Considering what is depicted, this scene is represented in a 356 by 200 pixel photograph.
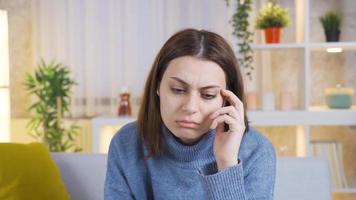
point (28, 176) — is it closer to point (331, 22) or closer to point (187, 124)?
point (187, 124)

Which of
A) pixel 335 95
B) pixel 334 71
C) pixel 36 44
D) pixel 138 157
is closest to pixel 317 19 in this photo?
pixel 334 71

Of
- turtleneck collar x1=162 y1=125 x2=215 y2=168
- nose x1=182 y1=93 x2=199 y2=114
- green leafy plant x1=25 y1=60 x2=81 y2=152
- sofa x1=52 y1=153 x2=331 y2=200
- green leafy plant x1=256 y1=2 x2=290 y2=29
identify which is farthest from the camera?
green leafy plant x1=25 y1=60 x2=81 y2=152

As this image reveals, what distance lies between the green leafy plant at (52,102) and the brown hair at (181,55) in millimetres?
2153

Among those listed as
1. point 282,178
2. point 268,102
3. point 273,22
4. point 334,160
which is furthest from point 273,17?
point 282,178

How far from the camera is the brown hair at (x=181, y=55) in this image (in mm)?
1183

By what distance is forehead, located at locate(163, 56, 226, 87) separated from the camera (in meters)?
1.15

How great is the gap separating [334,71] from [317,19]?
383 millimetres

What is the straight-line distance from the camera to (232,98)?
1.18 meters

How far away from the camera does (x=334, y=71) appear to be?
3.31 meters

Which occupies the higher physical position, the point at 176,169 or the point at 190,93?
the point at 190,93

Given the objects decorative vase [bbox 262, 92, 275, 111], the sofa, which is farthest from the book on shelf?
the sofa

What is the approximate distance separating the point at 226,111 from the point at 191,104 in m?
0.09

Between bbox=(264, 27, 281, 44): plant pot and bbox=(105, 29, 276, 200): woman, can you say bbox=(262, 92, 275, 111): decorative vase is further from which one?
bbox=(105, 29, 276, 200): woman

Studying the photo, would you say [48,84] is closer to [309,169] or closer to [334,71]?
[334,71]
